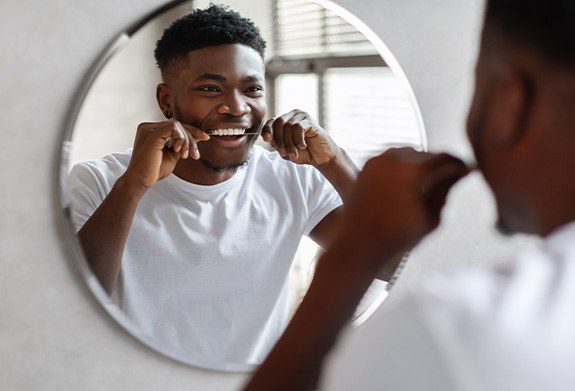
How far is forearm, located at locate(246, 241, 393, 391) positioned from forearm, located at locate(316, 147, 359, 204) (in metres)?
0.60

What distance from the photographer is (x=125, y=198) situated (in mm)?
939

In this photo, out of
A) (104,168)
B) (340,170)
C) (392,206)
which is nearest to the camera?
(392,206)

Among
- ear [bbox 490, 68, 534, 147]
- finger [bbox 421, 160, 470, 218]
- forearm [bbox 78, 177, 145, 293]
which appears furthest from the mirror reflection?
ear [bbox 490, 68, 534, 147]

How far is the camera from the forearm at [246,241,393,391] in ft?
1.39

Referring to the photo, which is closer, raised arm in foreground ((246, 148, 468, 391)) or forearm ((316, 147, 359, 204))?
raised arm in foreground ((246, 148, 468, 391))

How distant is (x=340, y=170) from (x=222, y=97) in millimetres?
187

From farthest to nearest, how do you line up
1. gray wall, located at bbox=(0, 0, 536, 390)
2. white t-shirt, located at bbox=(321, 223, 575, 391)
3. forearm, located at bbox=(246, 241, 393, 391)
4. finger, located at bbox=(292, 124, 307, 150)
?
finger, located at bbox=(292, 124, 307, 150) → gray wall, located at bbox=(0, 0, 536, 390) → forearm, located at bbox=(246, 241, 393, 391) → white t-shirt, located at bbox=(321, 223, 575, 391)

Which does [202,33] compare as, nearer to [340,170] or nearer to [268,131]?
[268,131]

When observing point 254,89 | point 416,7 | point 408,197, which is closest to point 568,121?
point 408,197

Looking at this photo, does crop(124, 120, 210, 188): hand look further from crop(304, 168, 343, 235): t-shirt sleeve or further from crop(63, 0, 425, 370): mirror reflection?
crop(304, 168, 343, 235): t-shirt sleeve

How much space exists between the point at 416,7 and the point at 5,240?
2.07ft

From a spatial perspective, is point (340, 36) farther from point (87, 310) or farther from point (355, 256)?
point (355, 256)

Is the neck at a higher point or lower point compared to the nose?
lower

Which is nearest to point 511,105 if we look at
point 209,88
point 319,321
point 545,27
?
point 545,27
